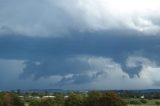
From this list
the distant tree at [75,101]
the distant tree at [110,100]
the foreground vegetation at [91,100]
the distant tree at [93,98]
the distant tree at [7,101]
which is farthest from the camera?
the distant tree at [7,101]

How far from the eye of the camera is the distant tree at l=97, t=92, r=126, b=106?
16938cm

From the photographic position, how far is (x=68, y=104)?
630 ft

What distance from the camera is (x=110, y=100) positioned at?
6713 inches

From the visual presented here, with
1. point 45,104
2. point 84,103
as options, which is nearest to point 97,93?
point 84,103

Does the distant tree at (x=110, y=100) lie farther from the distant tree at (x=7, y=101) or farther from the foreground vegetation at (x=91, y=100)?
the distant tree at (x=7, y=101)

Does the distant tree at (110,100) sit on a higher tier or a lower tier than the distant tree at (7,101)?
lower

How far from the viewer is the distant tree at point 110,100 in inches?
6668

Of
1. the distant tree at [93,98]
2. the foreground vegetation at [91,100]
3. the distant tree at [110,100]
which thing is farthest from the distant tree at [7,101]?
the distant tree at [110,100]

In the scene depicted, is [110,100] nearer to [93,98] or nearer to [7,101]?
[93,98]

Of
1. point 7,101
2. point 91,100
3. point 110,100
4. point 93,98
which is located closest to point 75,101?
point 91,100

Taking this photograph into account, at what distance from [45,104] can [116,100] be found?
4093 centimetres

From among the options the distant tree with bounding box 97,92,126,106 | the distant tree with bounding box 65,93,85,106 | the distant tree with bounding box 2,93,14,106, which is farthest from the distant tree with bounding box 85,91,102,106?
the distant tree with bounding box 2,93,14,106

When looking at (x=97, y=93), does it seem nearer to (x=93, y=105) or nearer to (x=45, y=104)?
(x=93, y=105)

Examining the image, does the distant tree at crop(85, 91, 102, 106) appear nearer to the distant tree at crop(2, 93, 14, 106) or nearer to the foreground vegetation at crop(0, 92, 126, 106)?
the foreground vegetation at crop(0, 92, 126, 106)
